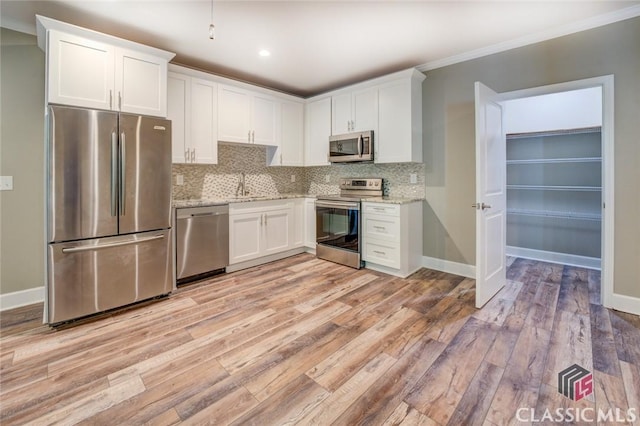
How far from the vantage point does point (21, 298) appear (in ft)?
9.20

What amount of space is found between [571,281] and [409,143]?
2439 mm

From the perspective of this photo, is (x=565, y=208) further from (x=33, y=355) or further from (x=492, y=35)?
(x=33, y=355)

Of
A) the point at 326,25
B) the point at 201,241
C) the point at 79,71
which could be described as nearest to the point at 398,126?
the point at 326,25

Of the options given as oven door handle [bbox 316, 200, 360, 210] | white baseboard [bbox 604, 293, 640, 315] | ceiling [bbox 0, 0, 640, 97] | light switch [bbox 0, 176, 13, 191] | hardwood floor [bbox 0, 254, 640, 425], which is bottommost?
hardwood floor [bbox 0, 254, 640, 425]

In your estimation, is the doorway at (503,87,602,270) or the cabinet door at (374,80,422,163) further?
the doorway at (503,87,602,270)

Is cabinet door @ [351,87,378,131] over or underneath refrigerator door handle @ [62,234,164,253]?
over

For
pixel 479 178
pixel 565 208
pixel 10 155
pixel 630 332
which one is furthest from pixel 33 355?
pixel 565 208

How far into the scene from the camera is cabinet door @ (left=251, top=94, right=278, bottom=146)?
4.10 meters

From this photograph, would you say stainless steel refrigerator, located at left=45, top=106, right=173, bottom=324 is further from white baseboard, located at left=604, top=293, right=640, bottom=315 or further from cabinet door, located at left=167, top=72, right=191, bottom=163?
white baseboard, located at left=604, top=293, right=640, bottom=315

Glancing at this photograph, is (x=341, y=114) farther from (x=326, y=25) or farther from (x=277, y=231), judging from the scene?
(x=277, y=231)

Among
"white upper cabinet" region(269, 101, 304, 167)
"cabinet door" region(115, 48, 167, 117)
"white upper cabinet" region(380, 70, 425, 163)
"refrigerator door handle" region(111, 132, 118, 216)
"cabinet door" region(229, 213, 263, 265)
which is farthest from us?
"white upper cabinet" region(269, 101, 304, 167)

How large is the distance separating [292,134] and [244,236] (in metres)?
1.81

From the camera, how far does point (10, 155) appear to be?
8.88ft

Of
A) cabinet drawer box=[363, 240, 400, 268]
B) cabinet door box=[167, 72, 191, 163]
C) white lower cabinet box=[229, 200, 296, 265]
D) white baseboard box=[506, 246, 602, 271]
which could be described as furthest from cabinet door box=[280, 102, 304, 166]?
white baseboard box=[506, 246, 602, 271]
